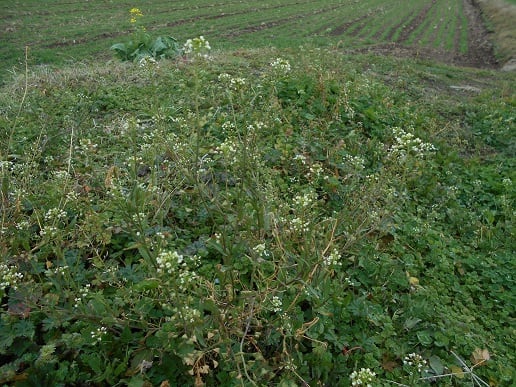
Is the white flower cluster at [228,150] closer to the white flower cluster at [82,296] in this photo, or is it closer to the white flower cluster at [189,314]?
the white flower cluster at [189,314]

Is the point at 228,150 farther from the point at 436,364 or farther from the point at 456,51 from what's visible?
the point at 456,51

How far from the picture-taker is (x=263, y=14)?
63.8 ft

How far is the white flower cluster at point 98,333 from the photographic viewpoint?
1.98 metres

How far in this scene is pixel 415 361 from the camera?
2.31 metres

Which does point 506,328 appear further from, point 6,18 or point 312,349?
point 6,18

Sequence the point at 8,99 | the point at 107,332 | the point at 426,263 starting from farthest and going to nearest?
the point at 8,99
the point at 426,263
the point at 107,332

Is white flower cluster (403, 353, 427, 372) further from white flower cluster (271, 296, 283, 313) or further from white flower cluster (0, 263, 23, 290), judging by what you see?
white flower cluster (0, 263, 23, 290)

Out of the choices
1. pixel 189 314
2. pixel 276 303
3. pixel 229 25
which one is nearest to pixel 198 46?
pixel 189 314

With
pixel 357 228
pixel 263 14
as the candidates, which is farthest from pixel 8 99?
pixel 263 14

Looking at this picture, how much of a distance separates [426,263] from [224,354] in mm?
2041

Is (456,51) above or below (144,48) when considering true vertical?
below

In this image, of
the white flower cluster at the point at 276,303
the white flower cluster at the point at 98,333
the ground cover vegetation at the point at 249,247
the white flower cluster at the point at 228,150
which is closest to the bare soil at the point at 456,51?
the ground cover vegetation at the point at 249,247

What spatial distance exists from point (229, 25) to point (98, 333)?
16.6 metres

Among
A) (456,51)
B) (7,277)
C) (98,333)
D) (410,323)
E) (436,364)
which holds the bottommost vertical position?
(456,51)
